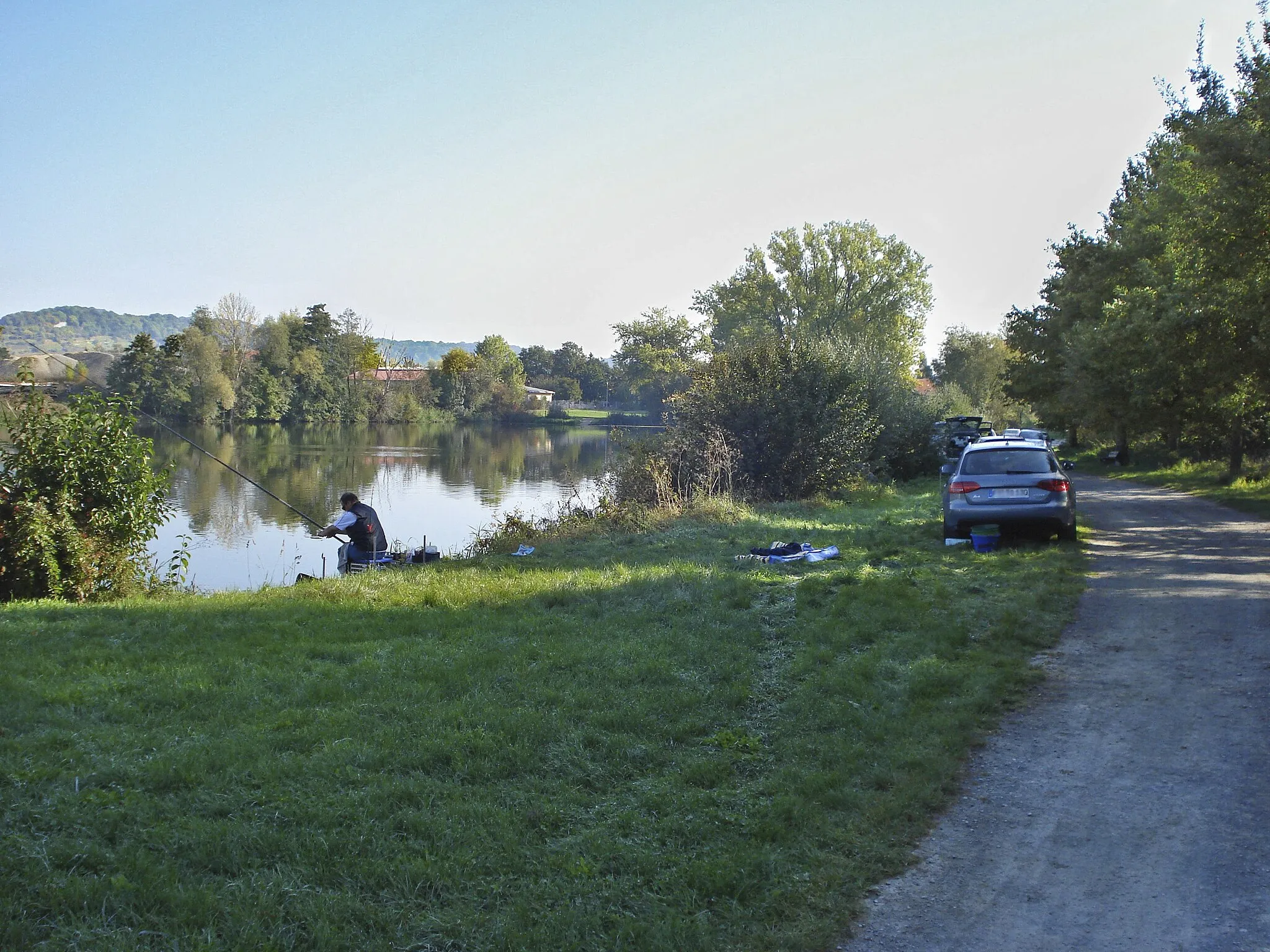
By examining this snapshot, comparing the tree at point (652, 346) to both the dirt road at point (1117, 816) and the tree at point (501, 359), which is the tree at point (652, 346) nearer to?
the tree at point (501, 359)

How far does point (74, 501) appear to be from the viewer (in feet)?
37.3

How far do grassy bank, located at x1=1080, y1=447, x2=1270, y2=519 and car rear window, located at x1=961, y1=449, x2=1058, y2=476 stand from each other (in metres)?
6.82

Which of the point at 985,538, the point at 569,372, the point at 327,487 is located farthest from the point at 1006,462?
the point at 569,372

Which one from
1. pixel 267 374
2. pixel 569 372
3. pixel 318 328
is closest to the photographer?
pixel 267 374

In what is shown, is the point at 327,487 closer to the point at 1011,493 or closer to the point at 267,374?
the point at 1011,493

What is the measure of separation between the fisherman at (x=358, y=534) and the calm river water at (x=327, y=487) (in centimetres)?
134

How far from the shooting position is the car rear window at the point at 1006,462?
13945 mm

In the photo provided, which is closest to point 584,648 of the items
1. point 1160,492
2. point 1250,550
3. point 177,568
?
point 177,568

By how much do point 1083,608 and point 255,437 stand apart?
53784 mm

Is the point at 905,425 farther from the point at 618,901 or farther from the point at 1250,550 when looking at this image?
the point at 618,901

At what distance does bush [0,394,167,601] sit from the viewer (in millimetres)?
10867

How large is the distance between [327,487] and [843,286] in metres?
43.3

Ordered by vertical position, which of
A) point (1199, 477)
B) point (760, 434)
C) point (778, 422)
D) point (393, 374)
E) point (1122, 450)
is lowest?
point (1199, 477)

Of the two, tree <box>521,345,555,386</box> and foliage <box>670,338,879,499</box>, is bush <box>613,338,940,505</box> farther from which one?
tree <box>521,345,555,386</box>
